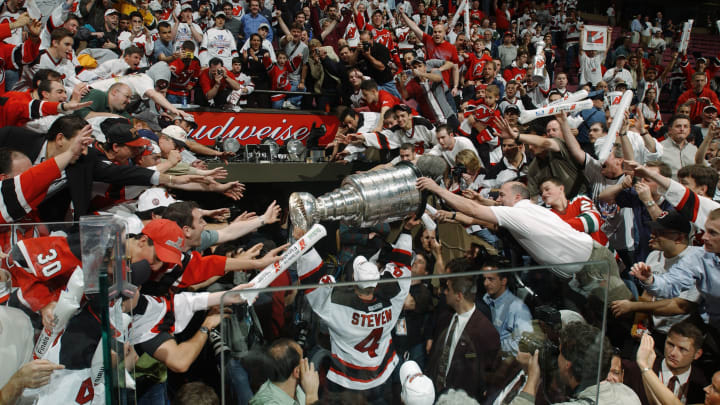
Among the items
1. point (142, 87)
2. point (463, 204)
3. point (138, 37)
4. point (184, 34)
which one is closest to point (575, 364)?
point (463, 204)

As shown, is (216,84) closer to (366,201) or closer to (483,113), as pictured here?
(483,113)

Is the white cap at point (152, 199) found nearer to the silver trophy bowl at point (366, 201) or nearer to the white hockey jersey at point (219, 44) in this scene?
the silver trophy bowl at point (366, 201)

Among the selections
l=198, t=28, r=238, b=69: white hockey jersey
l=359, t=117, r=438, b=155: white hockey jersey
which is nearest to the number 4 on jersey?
l=359, t=117, r=438, b=155: white hockey jersey

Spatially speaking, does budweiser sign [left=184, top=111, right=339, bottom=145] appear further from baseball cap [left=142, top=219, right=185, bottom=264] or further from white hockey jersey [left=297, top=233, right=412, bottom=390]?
white hockey jersey [left=297, top=233, right=412, bottom=390]

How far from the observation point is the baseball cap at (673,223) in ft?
11.9

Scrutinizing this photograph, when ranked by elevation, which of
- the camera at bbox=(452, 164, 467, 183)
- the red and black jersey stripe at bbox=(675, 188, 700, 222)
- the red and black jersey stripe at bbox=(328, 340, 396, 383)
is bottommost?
the camera at bbox=(452, 164, 467, 183)

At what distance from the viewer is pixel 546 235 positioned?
133 inches

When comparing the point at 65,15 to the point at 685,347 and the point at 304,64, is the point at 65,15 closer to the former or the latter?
the point at 304,64

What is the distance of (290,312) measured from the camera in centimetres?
177

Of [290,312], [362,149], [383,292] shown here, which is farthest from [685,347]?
[362,149]

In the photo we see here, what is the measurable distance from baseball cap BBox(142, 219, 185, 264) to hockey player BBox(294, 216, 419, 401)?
4.45ft

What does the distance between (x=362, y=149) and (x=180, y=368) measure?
4.33 m

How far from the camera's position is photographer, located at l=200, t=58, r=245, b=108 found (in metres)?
7.85

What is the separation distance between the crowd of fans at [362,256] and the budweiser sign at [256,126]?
23cm
